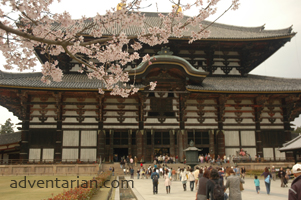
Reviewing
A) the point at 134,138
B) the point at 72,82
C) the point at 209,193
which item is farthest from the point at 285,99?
the point at 209,193

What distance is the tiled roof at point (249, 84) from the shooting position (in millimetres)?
27500

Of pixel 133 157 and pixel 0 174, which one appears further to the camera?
pixel 133 157

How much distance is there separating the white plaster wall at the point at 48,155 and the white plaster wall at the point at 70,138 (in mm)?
1482

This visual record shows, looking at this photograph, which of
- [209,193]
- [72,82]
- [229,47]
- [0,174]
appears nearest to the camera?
[209,193]

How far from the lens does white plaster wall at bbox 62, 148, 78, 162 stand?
88.0 feet

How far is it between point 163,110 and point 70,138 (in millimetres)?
9836

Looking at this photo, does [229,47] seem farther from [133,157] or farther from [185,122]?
[133,157]

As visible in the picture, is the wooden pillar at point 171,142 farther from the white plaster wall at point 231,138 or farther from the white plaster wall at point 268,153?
the white plaster wall at point 268,153

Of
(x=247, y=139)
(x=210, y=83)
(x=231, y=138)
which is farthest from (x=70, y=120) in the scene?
(x=247, y=139)

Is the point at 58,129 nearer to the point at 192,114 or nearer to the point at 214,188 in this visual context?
the point at 192,114

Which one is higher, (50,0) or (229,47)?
(229,47)

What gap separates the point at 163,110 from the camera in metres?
29.1

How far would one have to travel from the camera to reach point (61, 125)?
2727 centimetres

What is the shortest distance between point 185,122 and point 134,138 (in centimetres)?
561
